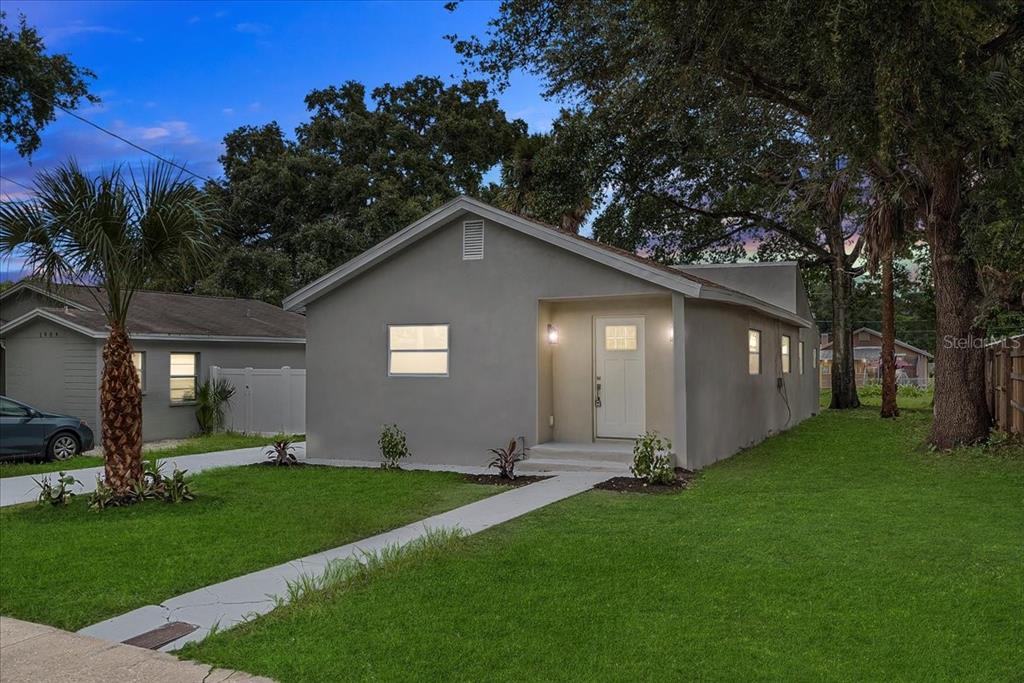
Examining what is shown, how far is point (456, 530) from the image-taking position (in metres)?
7.65

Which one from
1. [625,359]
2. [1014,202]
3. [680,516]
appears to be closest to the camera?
[680,516]

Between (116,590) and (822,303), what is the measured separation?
2548 inches

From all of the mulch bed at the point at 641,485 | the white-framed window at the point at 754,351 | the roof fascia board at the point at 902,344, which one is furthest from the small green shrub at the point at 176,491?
the roof fascia board at the point at 902,344

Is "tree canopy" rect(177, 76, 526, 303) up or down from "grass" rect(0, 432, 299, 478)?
up

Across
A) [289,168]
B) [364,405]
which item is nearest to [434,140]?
[289,168]

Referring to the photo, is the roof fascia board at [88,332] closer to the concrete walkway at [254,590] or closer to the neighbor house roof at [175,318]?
the neighbor house roof at [175,318]

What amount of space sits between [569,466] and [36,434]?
9606 millimetres

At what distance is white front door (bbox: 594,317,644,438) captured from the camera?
13.5 metres

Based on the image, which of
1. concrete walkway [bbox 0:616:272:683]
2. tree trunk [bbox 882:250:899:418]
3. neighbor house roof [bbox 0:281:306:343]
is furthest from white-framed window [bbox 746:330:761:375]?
concrete walkway [bbox 0:616:272:683]

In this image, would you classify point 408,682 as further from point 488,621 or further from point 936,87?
point 936,87

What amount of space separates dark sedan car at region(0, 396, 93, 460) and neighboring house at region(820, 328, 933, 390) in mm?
46878

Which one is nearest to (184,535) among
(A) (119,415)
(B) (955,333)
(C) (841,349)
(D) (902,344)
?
(A) (119,415)

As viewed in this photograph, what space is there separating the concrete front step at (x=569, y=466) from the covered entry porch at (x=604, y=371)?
268 millimetres

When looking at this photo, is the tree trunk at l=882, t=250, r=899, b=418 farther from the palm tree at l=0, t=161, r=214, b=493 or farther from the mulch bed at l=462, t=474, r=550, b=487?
the palm tree at l=0, t=161, r=214, b=493
